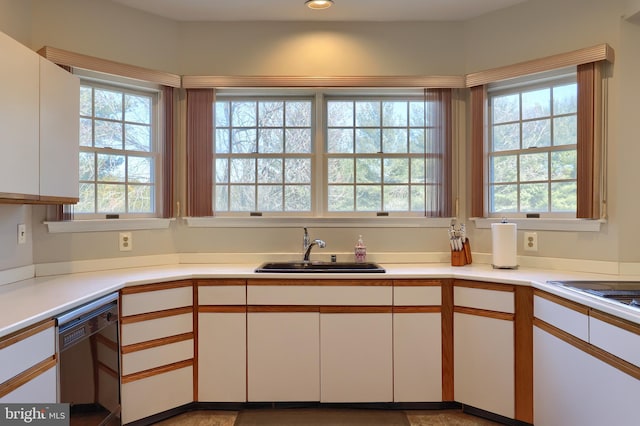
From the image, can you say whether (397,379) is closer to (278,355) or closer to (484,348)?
(484,348)

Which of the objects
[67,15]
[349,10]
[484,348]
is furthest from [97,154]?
[484,348]

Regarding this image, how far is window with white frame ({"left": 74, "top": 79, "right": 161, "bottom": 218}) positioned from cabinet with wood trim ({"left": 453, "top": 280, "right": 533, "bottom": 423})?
2244 mm

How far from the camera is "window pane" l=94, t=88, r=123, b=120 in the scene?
281 centimetres

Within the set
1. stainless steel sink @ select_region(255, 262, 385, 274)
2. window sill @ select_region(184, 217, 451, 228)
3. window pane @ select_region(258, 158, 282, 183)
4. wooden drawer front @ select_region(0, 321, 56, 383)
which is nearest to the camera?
wooden drawer front @ select_region(0, 321, 56, 383)

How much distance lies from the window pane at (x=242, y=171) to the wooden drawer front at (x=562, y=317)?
2054 millimetres

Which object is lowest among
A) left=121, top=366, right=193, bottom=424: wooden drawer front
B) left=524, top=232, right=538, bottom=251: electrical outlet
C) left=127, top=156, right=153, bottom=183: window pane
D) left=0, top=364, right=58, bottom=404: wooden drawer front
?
left=121, top=366, right=193, bottom=424: wooden drawer front

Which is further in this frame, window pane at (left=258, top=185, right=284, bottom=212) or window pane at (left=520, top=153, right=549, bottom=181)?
window pane at (left=258, top=185, right=284, bottom=212)

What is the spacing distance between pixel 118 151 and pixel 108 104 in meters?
0.32

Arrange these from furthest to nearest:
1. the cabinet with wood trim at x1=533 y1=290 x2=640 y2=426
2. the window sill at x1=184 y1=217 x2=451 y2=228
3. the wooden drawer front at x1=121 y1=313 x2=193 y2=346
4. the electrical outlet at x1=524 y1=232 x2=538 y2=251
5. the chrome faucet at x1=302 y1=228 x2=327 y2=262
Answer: the window sill at x1=184 y1=217 x2=451 y2=228 < the chrome faucet at x1=302 y1=228 x2=327 y2=262 < the electrical outlet at x1=524 y1=232 x2=538 y2=251 < the wooden drawer front at x1=121 y1=313 x2=193 y2=346 < the cabinet with wood trim at x1=533 y1=290 x2=640 y2=426

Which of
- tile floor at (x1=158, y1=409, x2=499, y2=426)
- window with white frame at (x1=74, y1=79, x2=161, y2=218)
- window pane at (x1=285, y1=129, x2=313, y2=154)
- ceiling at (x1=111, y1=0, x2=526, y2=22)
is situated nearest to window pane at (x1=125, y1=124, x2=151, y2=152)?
window with white frame at (x1=74, y1=79, x2=161, y2=218)

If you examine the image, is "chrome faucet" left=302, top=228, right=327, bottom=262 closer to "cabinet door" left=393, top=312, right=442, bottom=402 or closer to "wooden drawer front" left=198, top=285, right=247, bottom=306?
"wooden drawer front" left=198, top=285, right=247, bottom=306

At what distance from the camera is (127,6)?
2848mm

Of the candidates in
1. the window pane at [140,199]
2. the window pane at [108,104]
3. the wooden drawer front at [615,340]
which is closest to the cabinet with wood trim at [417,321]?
the wooden drawer front at [615,340]

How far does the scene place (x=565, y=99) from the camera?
276 centimetres
